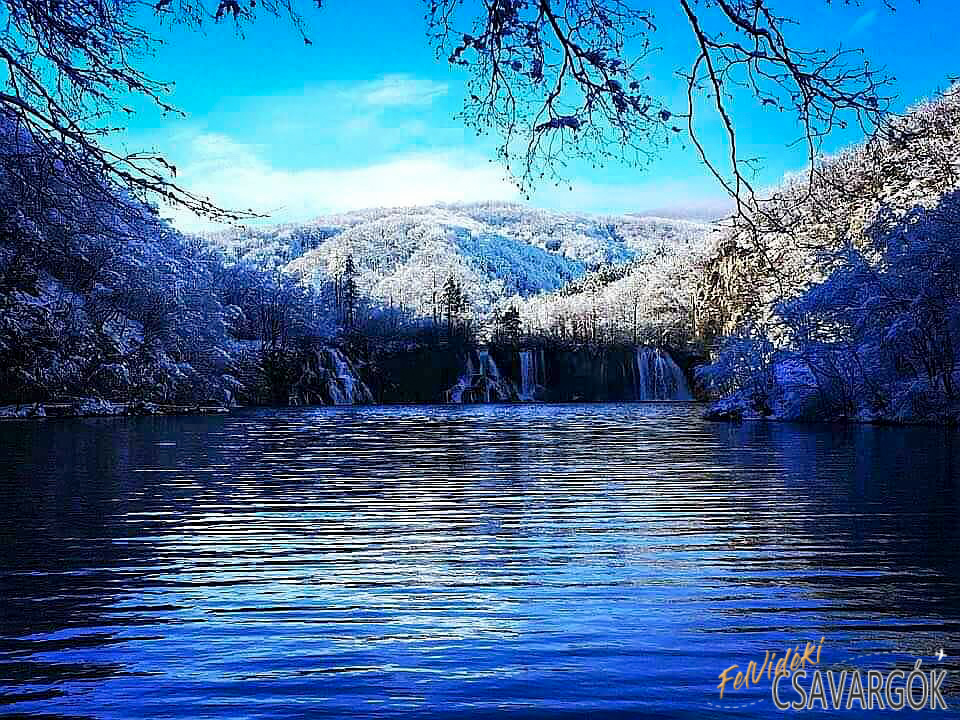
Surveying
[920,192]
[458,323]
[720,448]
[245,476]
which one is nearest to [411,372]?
[458,323]

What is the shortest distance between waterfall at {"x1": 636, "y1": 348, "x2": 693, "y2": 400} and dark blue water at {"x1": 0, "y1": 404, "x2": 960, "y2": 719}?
75.7 meters

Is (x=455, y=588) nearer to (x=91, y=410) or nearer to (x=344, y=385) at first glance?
(x=91, y=410)

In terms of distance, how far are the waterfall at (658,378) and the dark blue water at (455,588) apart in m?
75.7

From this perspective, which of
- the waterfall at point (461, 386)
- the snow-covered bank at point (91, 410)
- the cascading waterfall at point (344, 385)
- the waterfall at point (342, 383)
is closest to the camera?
the snow-covered bank at point (91, 410)

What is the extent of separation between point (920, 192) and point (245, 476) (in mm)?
30205

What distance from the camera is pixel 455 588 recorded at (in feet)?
26.5

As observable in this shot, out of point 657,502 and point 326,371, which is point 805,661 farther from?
point 326,371

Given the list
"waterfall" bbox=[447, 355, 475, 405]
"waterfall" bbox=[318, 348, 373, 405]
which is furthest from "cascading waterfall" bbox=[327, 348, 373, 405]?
"waterfall" bbox=[447, 355, 475, 405]

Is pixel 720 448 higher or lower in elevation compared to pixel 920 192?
lower

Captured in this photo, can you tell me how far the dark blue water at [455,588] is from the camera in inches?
210

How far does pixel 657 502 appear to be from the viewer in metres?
14.1

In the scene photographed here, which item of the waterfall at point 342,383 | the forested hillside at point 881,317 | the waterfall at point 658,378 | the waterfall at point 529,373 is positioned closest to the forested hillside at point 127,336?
the waterfall at point 342,383

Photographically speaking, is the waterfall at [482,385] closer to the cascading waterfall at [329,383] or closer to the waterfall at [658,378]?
the cascading waterfall at [329,383]

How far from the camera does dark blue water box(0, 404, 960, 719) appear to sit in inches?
210
